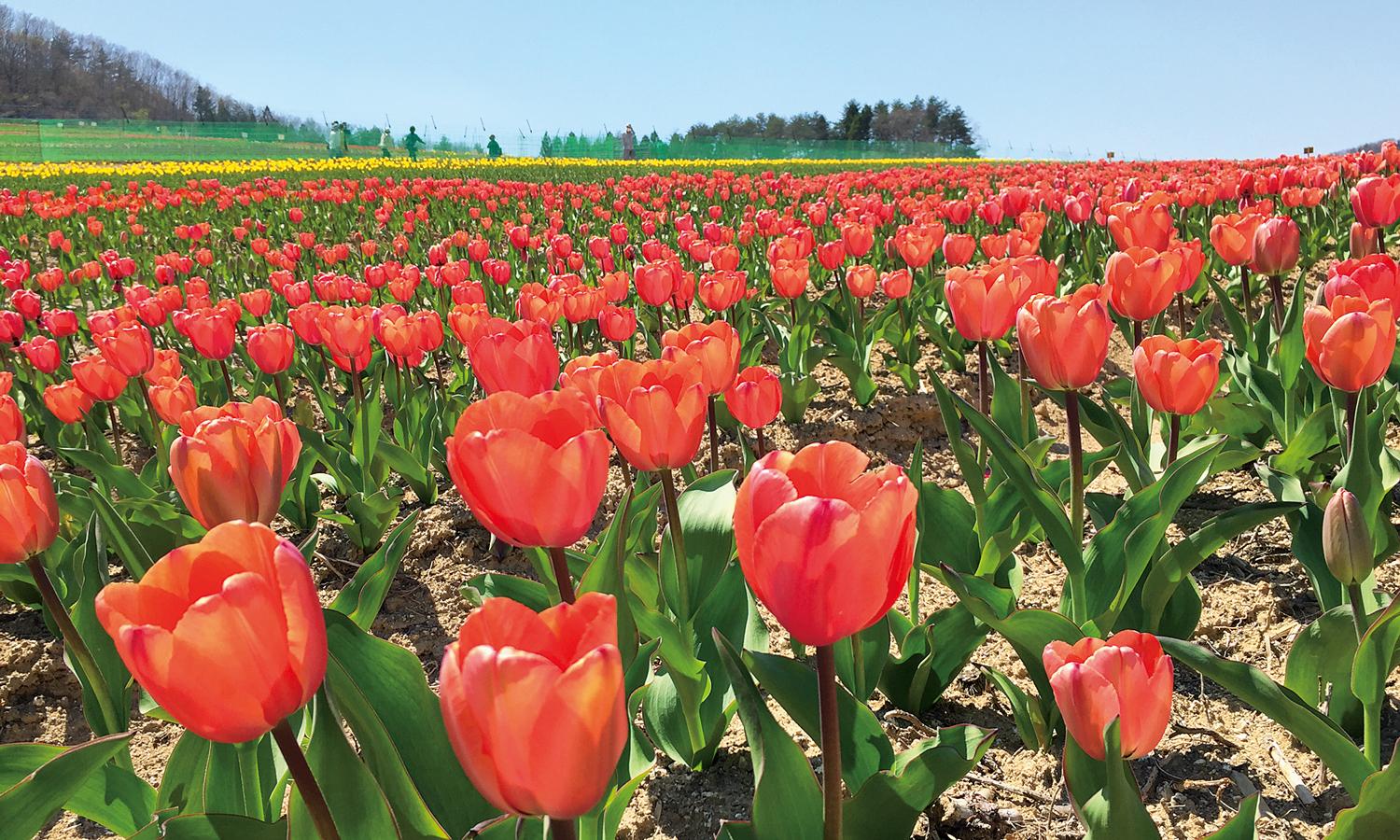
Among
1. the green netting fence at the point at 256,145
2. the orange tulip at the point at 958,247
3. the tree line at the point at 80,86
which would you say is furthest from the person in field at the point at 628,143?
the tree line at the point at 80,86

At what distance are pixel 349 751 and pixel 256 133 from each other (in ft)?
171

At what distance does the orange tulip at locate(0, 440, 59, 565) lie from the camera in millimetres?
1639

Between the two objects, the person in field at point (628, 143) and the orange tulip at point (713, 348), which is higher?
the person in field at point (628, 143)

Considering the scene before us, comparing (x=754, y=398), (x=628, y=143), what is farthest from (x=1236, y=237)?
(x=628, y=143)

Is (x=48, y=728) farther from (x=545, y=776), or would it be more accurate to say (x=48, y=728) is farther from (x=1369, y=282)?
(x=1369, y=282)

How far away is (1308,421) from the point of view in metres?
2.74

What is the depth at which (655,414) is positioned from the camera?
1646 millimetres

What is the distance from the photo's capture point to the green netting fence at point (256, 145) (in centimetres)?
4050

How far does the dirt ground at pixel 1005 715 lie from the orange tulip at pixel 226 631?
107 cm

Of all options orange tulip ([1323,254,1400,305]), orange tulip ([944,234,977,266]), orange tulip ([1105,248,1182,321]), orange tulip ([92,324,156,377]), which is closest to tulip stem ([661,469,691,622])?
orange tulip ([1105,248,1182,321])

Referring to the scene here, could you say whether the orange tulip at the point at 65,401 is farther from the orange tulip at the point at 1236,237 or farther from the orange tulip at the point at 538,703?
the orange tulip at the point at 1236,237

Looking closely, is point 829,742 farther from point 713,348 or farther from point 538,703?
point 713,348

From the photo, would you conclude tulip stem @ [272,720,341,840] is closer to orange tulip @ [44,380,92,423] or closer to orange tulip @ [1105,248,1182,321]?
orange tulip @ [1105,248,1182,321]

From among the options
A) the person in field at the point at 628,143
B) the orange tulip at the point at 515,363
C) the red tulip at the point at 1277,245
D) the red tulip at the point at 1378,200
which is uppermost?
the person in field at the point at 628,143
